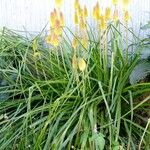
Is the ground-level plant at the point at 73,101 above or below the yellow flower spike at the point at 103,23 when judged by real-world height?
below

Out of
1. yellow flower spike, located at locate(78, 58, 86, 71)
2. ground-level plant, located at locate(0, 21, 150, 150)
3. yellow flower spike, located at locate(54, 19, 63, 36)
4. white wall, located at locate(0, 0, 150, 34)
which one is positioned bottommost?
ground-level plant, located at locate(0, 21, 150, 150)

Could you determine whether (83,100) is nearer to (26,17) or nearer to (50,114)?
(50,114)

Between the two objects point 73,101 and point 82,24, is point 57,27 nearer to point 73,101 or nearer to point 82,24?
point 82,24

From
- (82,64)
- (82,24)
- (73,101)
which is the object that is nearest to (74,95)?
(73,101)

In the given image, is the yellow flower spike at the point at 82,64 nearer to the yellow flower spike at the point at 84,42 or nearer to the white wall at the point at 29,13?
the yellow flower spike at the point at 84,42

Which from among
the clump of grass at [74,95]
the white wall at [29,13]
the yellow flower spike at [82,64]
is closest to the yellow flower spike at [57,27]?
the clump of grass at [74,95]

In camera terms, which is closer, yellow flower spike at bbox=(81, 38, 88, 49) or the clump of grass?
the clump of grass

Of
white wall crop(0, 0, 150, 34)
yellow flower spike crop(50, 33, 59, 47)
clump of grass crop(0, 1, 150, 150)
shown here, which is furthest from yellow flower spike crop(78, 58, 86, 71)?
white wall crop(0, 0, 150, 34)

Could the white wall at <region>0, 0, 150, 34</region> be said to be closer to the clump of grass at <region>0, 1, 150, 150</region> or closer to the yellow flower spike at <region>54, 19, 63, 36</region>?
the clump of grass at <region>0, 1, 150, 150</region>

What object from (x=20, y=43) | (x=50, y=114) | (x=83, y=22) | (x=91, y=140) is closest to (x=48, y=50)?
(x=20, y=43)

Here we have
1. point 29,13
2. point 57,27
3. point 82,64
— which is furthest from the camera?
point 29,13

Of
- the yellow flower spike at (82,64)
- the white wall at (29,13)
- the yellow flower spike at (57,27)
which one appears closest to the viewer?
the yellow flower spike at (82,64)
